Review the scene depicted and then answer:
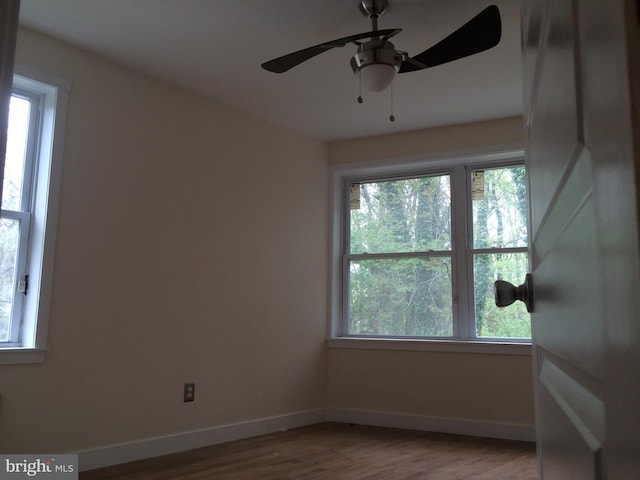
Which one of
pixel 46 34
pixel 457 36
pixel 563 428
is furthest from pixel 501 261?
pixel 563 428

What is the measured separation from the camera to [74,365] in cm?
313

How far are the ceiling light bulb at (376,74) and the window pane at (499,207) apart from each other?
2.14 m

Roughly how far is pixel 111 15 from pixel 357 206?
2.74 meters

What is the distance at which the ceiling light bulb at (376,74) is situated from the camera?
2.65 m

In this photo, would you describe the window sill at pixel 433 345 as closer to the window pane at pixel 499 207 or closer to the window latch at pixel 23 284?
the window pane at pixel 499 207

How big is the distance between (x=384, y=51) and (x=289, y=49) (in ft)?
2.84

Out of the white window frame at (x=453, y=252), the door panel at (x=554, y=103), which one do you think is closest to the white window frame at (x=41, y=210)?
the white window frame at (x=453, y=252)

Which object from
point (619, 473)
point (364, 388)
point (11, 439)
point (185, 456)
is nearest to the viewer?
point (619, 473)

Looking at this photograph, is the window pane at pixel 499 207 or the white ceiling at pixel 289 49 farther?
the window pane at pixel 499 207

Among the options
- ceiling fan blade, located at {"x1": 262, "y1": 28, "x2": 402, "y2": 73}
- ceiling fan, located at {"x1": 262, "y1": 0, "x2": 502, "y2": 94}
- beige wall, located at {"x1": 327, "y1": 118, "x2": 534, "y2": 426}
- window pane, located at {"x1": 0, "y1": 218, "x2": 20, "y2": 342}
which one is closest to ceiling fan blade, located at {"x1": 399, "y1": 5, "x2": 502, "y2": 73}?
ceiling fan, located at {"x1": 262, "y1": 0, "x2": 502, "y2": 94}

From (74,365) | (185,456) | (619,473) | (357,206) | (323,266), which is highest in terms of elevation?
(357,206)

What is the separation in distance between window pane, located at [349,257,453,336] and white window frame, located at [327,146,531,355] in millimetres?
75

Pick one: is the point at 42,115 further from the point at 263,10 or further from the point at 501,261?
the point at 501,261

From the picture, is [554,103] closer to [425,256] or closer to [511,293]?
[511,293]
